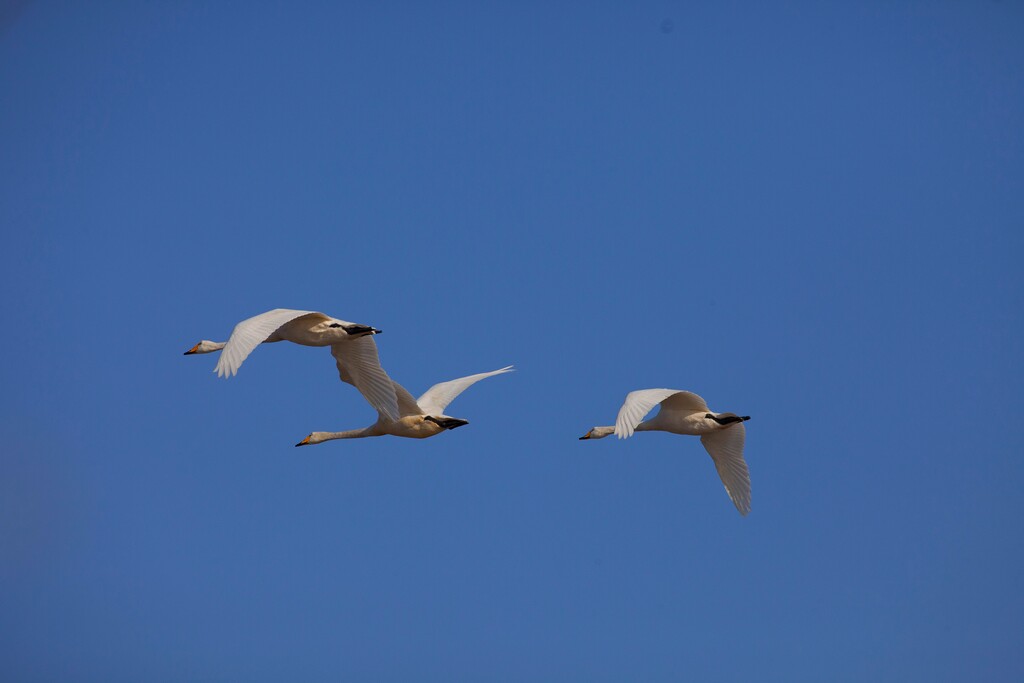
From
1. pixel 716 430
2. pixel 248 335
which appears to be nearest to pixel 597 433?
pixel 716 430

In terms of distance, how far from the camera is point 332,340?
3070 centimetres

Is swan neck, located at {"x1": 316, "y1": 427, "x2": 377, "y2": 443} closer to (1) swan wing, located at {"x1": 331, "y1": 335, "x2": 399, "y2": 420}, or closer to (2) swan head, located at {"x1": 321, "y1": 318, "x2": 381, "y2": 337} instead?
(1) swan wing, located at {"x1": 331, "y1": 335, "x2": 399, "y2": 420}

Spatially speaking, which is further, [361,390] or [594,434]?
[594,434]

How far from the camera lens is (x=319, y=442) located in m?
35.3

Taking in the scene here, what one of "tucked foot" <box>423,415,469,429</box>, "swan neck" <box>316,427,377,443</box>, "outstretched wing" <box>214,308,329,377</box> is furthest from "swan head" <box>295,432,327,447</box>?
"outstretched wing" <box>214,308,329,377</box>

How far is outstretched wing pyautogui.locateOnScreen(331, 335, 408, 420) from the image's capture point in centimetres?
3130

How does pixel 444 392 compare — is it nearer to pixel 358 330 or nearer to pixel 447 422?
pixel 447 422

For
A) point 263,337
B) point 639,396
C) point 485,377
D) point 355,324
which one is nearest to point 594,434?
point 485,377

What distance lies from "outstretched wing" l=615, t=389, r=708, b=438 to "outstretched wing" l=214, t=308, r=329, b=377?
6.29 m

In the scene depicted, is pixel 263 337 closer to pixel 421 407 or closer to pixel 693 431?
pixel 421 407

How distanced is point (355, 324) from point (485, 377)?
214 inches

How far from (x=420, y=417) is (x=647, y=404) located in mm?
5623

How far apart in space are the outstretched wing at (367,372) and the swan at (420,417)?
2.65 feet

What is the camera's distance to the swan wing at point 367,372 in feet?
103
